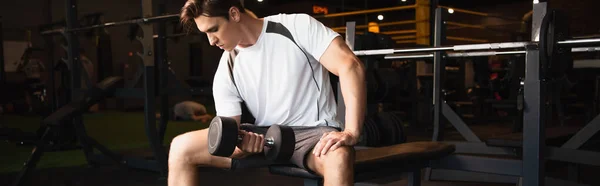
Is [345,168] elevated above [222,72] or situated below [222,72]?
below

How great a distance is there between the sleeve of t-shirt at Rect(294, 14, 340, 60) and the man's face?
158 mm

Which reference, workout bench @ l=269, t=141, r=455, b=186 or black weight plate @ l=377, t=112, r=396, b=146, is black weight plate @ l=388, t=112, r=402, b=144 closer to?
black weight plate @ l=377, t=112, r=396, b=146

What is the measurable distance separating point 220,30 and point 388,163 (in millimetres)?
580

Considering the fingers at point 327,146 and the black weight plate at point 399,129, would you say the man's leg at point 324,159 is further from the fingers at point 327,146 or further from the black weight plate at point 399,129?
the black weight plate at point 399,129

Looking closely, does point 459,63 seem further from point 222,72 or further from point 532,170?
point 222,72

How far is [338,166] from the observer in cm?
121

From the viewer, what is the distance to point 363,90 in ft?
4.29

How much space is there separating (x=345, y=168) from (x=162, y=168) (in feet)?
6.58

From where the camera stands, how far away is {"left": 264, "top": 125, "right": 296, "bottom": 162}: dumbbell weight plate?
1.25 meters

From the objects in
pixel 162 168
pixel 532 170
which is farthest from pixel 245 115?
pixel 162 168

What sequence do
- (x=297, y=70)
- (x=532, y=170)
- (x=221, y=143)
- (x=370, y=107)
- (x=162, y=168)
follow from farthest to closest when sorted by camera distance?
(x=162, y=168), (x=370, y=107), (x=532, y=170), (x=297, y=70), (x=221, y=143)

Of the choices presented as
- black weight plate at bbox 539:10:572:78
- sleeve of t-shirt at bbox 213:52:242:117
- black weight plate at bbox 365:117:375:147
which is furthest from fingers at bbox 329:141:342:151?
black weight plate at bbox 365:117:375:147

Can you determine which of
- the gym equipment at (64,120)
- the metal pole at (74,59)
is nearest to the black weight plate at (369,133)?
the gym equipment at (64,120)

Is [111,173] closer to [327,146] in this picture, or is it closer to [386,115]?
[386,115]
